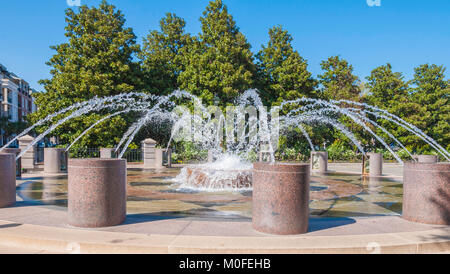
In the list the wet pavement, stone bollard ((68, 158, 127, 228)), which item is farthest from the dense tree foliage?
stone bollard ((68, 158, 127, 228))

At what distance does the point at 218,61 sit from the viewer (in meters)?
29.7

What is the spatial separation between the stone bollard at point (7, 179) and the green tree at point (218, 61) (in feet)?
69.6

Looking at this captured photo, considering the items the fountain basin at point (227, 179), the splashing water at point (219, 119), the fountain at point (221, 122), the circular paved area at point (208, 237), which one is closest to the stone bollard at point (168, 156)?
the fountain at point (221, 122)

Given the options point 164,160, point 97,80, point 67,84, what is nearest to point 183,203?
point 164,160

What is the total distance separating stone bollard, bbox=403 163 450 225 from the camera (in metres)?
6.71

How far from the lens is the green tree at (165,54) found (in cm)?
3357

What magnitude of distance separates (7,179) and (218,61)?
76.4 feet

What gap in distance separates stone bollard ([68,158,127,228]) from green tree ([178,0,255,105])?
2255 centimetres

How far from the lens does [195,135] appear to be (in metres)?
31.8

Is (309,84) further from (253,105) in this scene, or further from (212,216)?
(212,216)

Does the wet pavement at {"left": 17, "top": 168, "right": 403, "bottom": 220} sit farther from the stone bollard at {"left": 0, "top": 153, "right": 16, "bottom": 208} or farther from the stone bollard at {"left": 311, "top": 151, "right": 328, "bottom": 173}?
the stone bollard at {"left": 311, "top": 151, "right": 328, "bottom": 173}

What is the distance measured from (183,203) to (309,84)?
26.1 m

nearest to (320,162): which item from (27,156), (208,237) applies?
(208,237)

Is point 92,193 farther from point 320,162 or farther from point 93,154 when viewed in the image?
point 93,154
